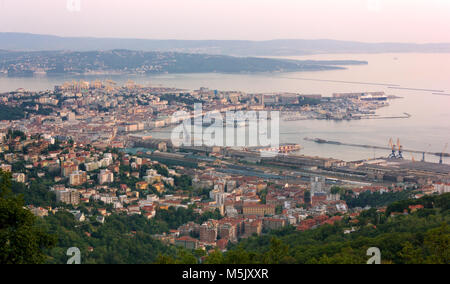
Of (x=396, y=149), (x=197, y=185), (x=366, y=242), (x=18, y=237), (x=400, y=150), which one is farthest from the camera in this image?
(x=396, y=149)

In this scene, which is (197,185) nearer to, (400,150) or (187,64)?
(400,150)

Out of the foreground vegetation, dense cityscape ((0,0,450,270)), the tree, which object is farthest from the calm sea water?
the tree

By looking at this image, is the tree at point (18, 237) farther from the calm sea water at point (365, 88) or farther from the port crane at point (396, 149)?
the port crane at point (396, 149)

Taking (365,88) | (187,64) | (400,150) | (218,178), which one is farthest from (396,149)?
(187,64)

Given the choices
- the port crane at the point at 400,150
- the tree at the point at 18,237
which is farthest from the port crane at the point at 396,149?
the tree at the point at 18,237

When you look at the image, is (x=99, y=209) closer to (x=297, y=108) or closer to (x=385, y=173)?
(x=385, y=173)
